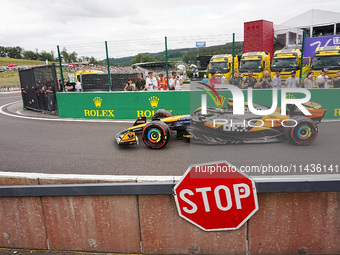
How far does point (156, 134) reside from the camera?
605 cm

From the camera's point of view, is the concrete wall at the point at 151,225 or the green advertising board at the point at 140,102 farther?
the green advertising board at the point at 140,102

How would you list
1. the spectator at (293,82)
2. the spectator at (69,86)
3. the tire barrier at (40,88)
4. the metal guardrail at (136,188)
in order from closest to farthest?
the metal guardrail at (136,188) → the spectator at (293,82) → the tire barrier at (40,88) → the spectator at (69,86)

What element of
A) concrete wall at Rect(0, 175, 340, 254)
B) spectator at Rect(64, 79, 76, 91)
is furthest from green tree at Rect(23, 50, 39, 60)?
concrete wall at Rect(0, 175, 340, 254)

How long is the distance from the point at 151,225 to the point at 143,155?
2736 mm

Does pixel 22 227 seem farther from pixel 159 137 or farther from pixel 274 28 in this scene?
pixel 274 28

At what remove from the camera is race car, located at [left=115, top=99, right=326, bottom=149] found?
5.64m

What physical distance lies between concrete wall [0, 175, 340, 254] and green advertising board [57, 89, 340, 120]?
5626mm

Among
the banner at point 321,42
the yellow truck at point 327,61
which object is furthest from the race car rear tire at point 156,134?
the banner at point 321,42

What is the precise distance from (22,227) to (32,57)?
360 feet

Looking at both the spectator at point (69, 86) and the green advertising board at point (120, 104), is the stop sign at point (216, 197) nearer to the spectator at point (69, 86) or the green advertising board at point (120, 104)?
the green advertising board at point (120, 104)

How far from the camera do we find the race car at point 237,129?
5645 mm

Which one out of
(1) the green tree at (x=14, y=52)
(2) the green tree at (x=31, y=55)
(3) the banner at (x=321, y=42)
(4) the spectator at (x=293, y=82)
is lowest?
(4) the spectator at (x=293, y=82)

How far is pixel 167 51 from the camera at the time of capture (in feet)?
31.5

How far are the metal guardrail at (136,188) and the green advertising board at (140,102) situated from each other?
222 inches
